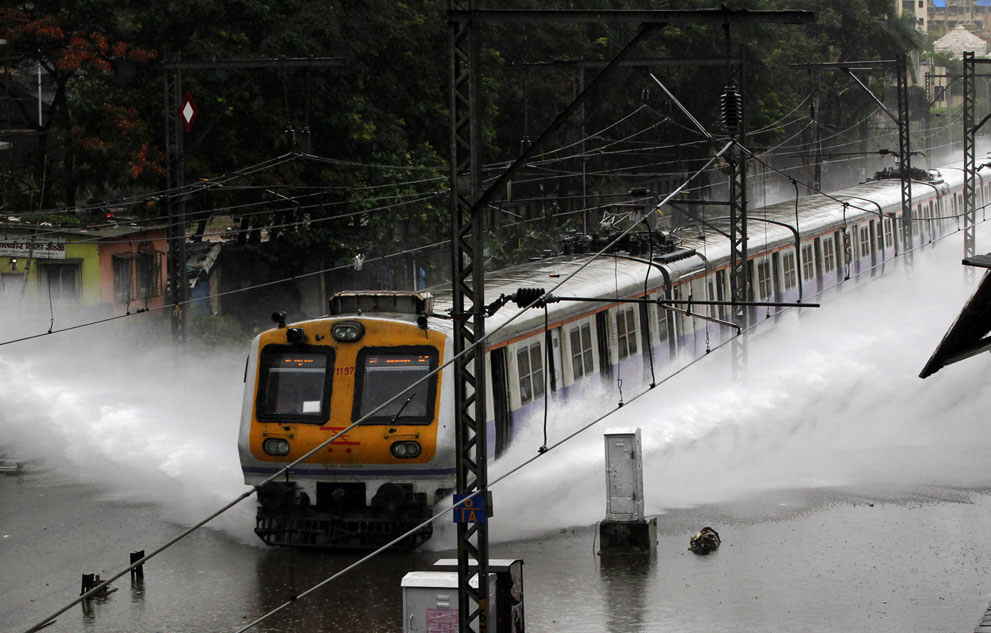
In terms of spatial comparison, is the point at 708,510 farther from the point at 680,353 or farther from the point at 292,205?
the point at 292,205

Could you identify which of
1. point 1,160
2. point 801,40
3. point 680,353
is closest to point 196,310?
point 1,160

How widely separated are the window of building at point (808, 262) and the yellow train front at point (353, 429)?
15.2 metres

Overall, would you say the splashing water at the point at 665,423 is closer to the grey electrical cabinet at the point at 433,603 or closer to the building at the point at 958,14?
the grey electrical cabinet at the point at 433,603

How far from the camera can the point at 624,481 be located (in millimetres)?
15984

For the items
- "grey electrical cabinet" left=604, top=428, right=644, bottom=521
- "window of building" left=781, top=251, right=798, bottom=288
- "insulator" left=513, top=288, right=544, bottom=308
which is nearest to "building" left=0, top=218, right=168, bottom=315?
"window of building" left=781, top=251, right=798, bottom=288

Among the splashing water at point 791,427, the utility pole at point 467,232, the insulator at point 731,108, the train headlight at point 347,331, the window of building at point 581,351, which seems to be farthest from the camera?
the insulator at point 731,108

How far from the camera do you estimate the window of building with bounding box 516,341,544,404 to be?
58.8 feet

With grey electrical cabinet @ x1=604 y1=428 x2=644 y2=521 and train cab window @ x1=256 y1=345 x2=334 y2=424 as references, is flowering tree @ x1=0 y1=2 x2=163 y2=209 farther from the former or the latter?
grey electrical cabinet @ x1=604 y1=428 x2=644 y2=521

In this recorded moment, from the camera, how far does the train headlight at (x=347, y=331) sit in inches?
630

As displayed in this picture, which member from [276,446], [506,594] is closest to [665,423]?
[276,446]

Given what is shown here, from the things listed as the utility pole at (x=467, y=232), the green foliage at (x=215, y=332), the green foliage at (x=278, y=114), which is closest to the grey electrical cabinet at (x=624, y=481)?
the utility pole at (x=467, y=232)

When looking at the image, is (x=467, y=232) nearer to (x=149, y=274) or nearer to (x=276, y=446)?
(x=276, y=446)

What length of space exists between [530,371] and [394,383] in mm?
2768

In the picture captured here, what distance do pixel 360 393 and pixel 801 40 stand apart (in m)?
51.2
